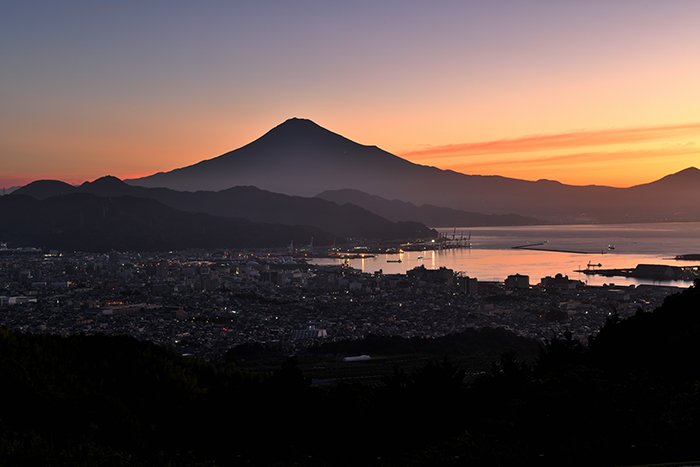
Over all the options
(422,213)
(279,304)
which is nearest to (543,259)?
(279,304)

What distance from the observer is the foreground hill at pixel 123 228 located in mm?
82062

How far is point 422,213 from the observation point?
17125cm

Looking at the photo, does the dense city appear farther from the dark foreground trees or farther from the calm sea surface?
the dark foreground trees

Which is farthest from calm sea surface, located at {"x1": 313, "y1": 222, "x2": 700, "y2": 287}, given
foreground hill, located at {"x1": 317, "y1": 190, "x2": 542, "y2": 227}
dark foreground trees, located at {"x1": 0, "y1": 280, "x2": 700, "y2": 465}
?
foreground hill, located at {"x1": 317, "y1": 190, "x2": 542, "y2": 227}

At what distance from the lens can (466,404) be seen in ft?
25.4

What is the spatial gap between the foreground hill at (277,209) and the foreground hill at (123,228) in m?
13.9

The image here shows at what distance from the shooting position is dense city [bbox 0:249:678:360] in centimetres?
2742

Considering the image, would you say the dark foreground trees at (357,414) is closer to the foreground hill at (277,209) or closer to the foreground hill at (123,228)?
the foreground hill at (123,228)

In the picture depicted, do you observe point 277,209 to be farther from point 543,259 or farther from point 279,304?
point 279,304

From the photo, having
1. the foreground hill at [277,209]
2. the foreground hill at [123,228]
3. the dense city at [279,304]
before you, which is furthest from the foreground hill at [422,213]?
the dense city at [279,304]

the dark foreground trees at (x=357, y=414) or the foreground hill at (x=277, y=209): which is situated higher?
the foreground hill at (x=277, y=209)

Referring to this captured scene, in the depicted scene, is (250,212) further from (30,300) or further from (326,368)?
(326,368)

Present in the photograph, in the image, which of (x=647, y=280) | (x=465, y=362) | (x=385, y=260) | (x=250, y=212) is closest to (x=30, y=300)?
(x=465, y=362)

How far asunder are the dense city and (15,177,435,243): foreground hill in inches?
2384
